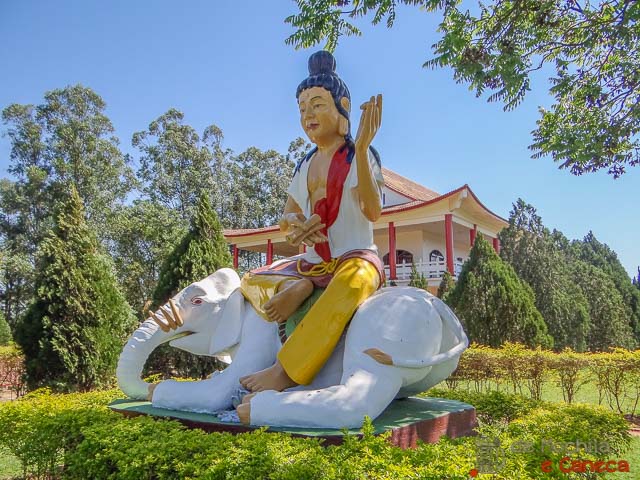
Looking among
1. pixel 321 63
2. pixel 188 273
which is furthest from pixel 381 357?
pixel 188 273

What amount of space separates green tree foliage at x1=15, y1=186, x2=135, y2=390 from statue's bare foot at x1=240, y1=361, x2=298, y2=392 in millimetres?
4761

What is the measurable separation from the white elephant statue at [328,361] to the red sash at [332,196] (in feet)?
1.80

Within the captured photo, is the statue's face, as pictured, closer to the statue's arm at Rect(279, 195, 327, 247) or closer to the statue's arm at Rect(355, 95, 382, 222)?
the statue's arm at Rect(355, 95, 382, 222)

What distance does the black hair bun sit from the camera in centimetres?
358

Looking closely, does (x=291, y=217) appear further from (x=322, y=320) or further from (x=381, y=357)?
(x=381, y=357)

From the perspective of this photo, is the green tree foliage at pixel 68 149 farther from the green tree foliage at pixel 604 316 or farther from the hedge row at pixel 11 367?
the green tree foliage at pixel 604 316

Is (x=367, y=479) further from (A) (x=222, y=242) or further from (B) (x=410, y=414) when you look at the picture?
(A) (x=222, y=242)

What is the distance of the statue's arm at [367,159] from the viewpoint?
3.04 metres

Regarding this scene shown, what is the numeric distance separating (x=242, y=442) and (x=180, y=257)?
18.5ft

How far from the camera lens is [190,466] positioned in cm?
237

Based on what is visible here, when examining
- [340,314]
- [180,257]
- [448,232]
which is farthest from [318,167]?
[448,232]

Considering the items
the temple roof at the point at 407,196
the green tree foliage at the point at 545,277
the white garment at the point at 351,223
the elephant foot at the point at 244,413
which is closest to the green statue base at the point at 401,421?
the elephant foot at the point at 244,413

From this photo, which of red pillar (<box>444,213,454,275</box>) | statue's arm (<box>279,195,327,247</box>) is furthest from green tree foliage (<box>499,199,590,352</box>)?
statue's arm (<box>279,195,327,247</box>)

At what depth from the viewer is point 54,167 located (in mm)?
21469
